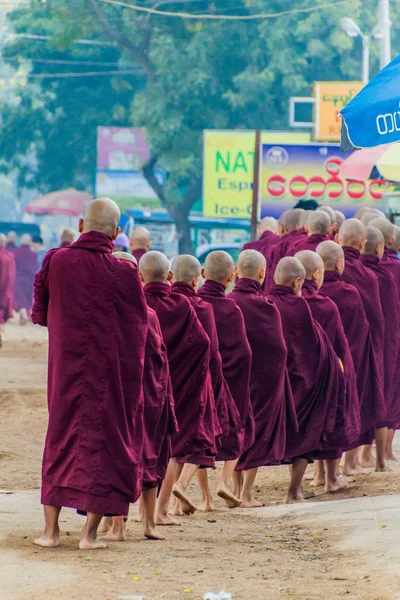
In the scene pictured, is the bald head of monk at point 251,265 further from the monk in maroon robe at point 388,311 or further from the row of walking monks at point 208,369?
the monk in maroon robe at point 388,311

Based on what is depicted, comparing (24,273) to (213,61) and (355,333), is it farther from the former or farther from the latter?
(355,333)

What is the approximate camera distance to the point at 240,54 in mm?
32875

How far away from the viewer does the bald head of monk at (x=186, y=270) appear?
25.8 feet

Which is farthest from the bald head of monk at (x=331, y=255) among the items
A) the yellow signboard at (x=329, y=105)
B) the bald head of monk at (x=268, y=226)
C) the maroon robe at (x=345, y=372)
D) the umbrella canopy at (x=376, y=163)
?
the yellow signboard at (x=329, y=105)

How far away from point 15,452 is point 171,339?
3.56 m

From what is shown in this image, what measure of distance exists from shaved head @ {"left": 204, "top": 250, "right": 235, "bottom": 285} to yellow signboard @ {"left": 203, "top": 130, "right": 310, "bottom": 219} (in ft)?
59.3

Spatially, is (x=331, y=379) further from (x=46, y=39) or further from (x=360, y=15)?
(x=46, y=39)

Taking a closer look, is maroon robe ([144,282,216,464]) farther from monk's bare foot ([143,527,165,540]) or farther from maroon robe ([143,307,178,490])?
monk's bare foot ([143,527,165,540])

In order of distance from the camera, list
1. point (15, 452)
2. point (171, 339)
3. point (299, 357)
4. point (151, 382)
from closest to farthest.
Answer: point (151, 382) < point (171, 339) < point (299, 357) < point (15, 452)

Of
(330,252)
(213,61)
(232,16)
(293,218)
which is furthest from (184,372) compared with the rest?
(232,16)

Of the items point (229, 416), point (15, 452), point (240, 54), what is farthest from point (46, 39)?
point (229, 416)

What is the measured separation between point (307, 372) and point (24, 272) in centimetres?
1956

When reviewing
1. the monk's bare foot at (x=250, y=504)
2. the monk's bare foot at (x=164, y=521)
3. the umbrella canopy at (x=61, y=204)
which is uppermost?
the umbrella canopy at (x=61, y=204)

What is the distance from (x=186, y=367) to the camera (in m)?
7.74
